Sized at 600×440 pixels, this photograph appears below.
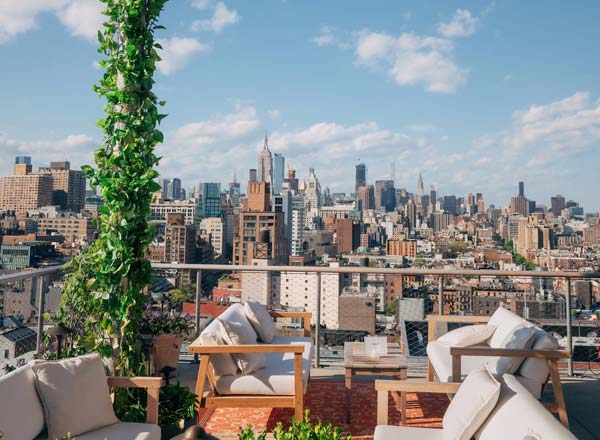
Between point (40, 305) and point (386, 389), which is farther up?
point (40, 305)

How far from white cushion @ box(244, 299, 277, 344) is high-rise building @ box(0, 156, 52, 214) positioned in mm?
50986

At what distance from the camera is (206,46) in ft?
29.1

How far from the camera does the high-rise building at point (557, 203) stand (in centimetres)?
10261

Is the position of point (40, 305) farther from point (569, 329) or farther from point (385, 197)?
point (385, 197)

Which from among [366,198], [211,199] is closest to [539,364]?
[211,199]

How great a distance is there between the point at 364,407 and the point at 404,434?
4.44ft

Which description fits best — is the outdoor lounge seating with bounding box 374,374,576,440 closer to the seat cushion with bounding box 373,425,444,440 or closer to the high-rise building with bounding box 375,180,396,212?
the seat cushion with bounding box 373,425,444,440

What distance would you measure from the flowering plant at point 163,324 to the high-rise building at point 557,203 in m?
112

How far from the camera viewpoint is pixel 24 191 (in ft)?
167

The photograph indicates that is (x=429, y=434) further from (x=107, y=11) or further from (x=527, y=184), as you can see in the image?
(x=527, y=184)

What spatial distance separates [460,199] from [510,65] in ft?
391

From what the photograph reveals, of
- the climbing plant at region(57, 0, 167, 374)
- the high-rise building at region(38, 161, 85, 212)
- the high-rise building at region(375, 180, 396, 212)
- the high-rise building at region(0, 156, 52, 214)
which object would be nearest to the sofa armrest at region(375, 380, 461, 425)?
the climbing plant at region(57, 0, 167, 374)

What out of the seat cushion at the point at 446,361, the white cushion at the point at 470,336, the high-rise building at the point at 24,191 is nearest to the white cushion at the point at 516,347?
the seat cushion at the point at 446,361

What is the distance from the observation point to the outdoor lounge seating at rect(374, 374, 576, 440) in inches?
54.6
